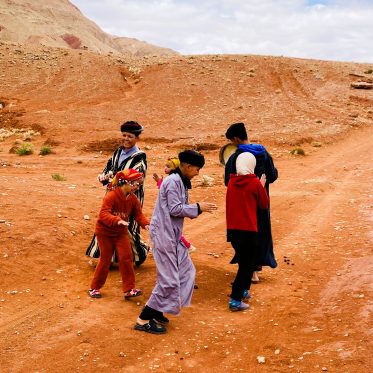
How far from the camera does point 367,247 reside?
8.17 m

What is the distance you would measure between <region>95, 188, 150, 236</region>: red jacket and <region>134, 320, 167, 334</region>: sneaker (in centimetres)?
111

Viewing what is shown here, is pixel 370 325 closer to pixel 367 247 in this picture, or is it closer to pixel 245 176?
pixel 245 176

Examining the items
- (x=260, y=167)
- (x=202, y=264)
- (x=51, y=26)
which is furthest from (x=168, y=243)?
(x=51, y=26)

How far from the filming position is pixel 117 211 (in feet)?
19.6

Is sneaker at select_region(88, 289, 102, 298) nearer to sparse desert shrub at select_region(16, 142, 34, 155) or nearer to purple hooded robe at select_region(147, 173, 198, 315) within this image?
purple hooded robe at select_region(147, 173, 198, 315)

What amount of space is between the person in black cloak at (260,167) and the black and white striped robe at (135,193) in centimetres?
119

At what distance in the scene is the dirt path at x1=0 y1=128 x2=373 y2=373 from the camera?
467 centimetres

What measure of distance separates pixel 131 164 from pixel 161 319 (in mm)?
2058

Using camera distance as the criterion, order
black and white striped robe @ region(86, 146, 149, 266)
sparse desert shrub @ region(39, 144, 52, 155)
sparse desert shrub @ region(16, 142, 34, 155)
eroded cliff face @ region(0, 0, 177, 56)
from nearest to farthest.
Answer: black and white striped robe @ region(86, 146, 149, 266), sparse desert shrub @ region(16, 142, 34, 155), sparse desert shrub @ region(39, 144, 52, 155), eroded cliff face @ region(0, 0, 177, 56)

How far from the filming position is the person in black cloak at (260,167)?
582 cm

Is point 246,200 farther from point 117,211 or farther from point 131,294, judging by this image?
point 131,294

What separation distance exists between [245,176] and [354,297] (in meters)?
1.81

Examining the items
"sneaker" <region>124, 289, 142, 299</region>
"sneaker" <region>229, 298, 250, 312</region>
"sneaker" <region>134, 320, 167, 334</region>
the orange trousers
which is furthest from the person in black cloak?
"sneaker" <region>134, 320, 167, 334</region>

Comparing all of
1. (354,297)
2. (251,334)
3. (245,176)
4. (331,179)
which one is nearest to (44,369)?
(251,334)
